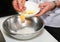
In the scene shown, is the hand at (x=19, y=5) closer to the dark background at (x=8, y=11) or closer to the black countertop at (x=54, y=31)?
the dark background at (x=8, y=11)

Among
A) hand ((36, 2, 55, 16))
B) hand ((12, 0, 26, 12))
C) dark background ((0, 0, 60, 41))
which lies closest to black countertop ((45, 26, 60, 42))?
dark background ((0, 0, 60, 41))

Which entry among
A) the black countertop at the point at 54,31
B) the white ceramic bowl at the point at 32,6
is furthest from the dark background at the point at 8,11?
the white ceramic bowl at the point at 32,6

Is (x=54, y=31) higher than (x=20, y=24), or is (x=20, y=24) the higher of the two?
(x=20, y=24)

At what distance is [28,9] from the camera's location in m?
1.00

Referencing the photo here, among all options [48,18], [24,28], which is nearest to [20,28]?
[24,28]

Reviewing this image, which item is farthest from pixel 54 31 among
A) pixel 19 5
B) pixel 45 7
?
pixel 19 5

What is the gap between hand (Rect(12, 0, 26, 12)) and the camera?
950mm

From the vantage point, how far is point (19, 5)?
97 cm

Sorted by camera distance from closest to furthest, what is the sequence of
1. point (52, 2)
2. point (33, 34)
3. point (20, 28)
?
1. point (33, 34)
2. point (20, 28)
3. point (52, 2)

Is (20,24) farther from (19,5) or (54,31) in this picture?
(54,31)

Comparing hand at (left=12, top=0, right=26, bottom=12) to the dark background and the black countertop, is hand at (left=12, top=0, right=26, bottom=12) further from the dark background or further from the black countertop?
the black countertop

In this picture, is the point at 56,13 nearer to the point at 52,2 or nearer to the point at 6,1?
the point at 52,2

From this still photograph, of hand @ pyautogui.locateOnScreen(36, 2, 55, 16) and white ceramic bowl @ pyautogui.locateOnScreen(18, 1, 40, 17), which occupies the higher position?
white ceramic bowl @ pyautogui.locateOnScreen(18, 1, 40, 17)

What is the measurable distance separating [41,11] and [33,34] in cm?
23
